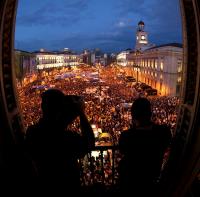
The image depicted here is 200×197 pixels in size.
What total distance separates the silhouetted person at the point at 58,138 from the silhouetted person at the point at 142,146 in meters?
0.44

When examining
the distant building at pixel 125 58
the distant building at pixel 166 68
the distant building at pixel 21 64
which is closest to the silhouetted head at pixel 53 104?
the distant building at pixel 166 68

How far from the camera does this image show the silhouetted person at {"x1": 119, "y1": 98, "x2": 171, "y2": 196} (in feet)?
9.87

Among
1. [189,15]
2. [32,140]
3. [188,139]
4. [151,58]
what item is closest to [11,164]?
[32,140]

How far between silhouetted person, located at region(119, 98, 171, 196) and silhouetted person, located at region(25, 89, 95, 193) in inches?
17.2

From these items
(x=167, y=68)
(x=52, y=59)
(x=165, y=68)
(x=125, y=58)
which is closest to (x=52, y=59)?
(x=52, y=59)

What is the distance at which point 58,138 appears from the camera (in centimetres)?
283

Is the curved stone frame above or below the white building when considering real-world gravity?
below

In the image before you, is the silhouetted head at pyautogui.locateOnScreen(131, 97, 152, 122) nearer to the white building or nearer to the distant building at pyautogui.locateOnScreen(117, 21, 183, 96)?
the distant building at pyautogui.locateOnScreen(117, 21, 183, 96)

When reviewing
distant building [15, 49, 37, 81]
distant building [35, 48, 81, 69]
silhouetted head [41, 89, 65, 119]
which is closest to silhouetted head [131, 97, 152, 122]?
silhouetted head [41, 89, 65, 119]

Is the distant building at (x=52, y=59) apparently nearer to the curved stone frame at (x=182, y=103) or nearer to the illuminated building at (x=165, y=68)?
the illuminated building at (x=165, y=68)

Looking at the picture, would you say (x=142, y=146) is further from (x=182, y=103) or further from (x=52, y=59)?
(x=52, y=59)

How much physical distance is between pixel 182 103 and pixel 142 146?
0.83 m

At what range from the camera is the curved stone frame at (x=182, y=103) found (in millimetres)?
3062

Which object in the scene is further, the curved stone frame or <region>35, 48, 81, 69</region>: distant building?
<region>35, 48, 81, 69</region>: distant building
